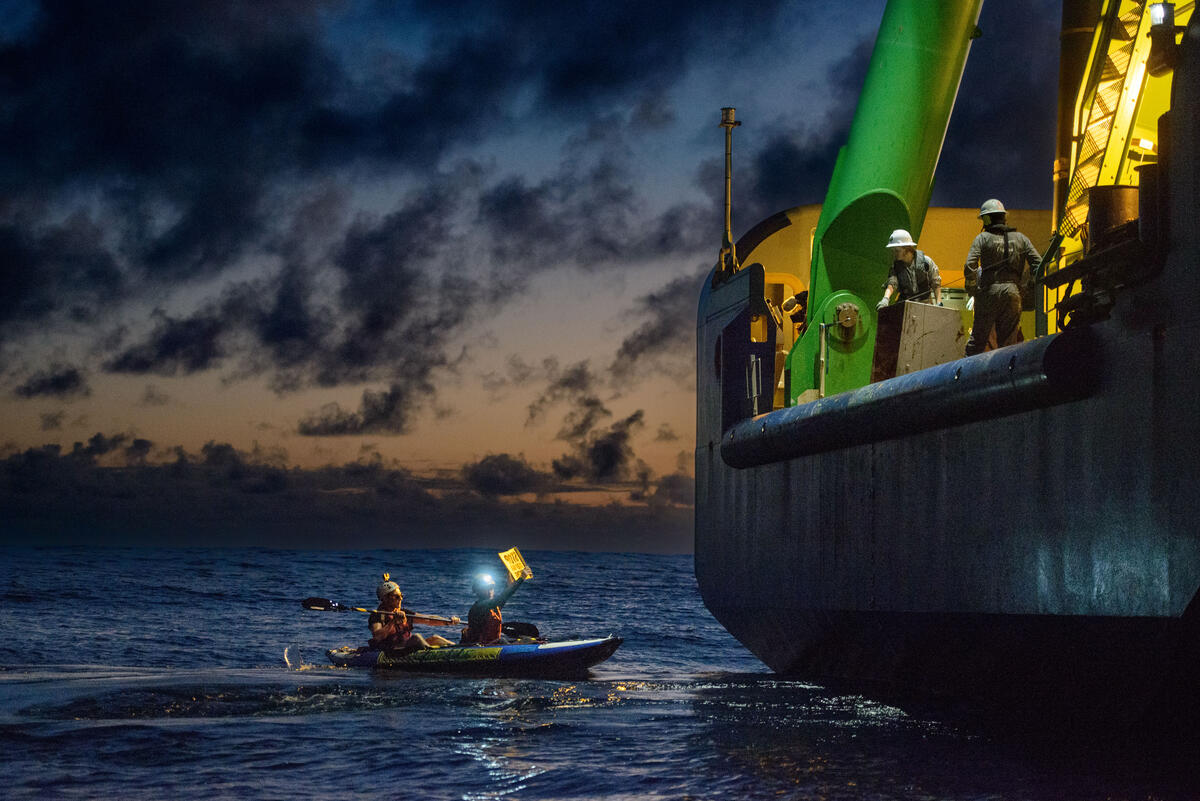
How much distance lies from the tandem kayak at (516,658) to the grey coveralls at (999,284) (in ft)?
26.0

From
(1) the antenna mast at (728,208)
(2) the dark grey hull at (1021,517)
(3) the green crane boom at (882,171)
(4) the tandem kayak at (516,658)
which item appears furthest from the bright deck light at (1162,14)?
(4) the tandem kayak at (516,658)

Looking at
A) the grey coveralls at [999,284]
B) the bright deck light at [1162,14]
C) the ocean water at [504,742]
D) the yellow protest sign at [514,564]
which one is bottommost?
the ocean water at [504,742]

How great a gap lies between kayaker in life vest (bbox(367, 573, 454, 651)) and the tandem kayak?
0.64 metres

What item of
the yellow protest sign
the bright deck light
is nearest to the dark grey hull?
the bright deck light

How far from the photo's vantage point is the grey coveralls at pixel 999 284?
378 inches

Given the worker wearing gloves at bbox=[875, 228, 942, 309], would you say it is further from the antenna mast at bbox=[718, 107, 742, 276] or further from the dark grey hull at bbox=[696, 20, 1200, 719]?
the antenna mast at bbox=[718, 107, 742, 276]

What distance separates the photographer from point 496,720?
1170 centimetres

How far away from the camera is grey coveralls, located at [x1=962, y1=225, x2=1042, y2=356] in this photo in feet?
31.5

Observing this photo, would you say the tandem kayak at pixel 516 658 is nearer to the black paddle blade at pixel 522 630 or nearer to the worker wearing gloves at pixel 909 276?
the black paddle blade at pixel 522 630

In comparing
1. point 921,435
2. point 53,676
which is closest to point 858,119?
point 921,435

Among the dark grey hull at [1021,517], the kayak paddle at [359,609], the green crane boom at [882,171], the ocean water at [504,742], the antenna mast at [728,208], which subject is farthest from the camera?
the kayak paddle at [359,609]

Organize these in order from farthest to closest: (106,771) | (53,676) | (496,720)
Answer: (53,676) < (496,720) < (106,771)

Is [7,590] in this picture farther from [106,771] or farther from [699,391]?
[106,771]

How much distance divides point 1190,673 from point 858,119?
7529mm
